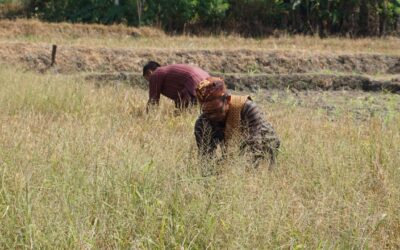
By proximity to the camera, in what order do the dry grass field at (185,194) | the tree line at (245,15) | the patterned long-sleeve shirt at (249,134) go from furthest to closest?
1. the tree line at (245,15)
2. the patterned long-sleeve shirt at (249,134)
3. the dry grass field at (185,194)

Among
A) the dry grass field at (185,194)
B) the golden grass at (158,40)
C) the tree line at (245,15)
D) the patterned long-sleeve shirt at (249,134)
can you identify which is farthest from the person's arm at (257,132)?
the tree line at (245,15)

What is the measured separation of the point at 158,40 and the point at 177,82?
1166 cm

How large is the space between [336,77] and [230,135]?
8.92m

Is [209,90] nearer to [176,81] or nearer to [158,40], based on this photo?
[176,81]

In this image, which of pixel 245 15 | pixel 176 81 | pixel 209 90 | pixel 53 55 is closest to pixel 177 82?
pixel 176 81

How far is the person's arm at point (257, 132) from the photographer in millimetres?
4664

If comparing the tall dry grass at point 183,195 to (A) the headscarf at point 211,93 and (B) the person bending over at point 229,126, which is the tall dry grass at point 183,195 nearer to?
(B) the person bending over at point 229,126

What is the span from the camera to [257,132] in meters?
4.73

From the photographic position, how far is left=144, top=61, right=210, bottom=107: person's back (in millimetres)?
7277

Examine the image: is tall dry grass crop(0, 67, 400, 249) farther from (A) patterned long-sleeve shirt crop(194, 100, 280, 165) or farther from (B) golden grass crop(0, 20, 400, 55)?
(B) golden grass crop(0, 20, 400, 55)

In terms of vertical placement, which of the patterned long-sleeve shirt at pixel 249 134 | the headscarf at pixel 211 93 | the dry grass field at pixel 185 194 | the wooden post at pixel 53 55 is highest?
the headscarf at pixel 211 93

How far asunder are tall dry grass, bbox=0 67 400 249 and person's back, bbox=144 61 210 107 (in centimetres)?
182

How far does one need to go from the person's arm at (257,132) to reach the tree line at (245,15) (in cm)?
1717

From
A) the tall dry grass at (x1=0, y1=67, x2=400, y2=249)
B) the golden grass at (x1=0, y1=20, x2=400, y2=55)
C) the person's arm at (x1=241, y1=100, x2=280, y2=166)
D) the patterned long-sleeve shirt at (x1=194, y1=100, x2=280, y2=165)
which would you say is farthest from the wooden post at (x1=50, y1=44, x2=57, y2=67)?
the person's arm at (x1=241, y1=100, x2=280, y2=166)
